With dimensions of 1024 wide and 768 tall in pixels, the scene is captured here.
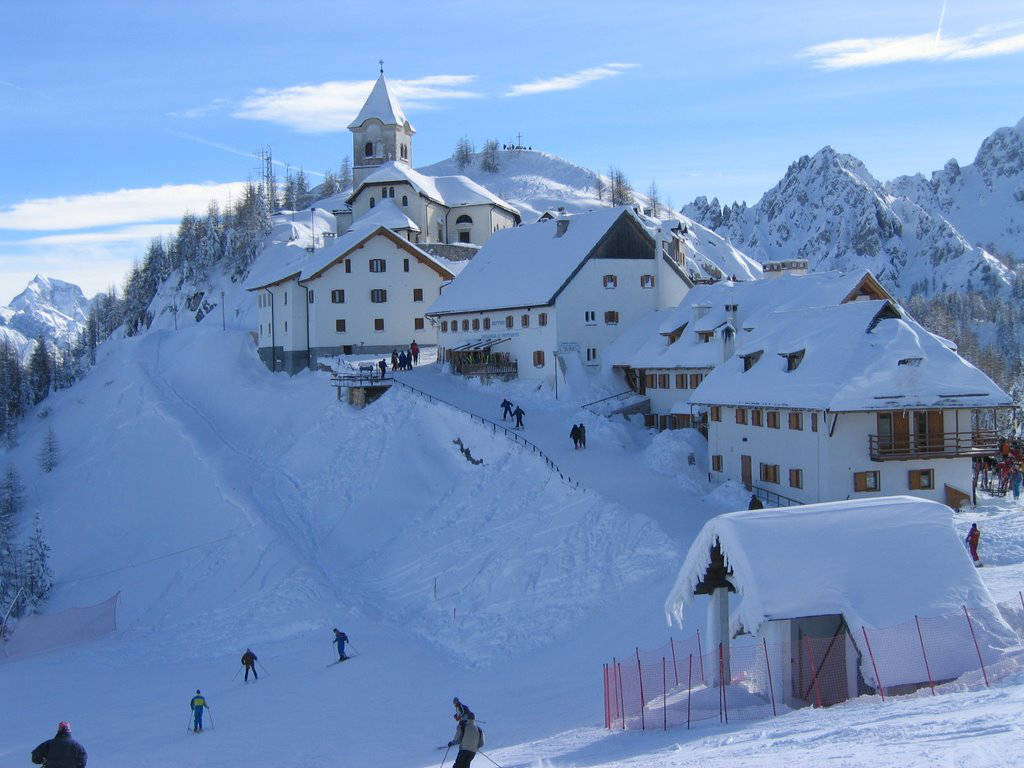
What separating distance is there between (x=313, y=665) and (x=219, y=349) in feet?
176

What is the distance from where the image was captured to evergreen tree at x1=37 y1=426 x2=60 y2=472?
7050cm

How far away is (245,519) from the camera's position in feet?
157

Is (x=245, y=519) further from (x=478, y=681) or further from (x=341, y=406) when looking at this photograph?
(x=478, y=681)

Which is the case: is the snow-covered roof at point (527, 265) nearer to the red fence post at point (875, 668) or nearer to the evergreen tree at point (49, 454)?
the evergreen tree at point (49, 454)

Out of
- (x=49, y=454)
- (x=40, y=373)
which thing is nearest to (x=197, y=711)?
(x=49, y=454)

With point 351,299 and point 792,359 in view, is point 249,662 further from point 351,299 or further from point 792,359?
point 351,299

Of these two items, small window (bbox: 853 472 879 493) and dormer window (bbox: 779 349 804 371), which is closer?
small window (bbox: 853 472 879 493)

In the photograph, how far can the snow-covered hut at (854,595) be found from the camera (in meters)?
19.6

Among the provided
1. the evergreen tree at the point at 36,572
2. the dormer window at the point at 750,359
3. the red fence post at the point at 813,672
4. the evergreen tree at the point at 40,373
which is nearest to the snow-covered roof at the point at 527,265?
the dormer window at the point at 750,359

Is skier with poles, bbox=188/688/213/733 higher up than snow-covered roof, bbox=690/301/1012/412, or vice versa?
snow-covered roof, bbox=690/301/1012/412

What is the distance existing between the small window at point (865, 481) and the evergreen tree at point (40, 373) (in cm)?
10454

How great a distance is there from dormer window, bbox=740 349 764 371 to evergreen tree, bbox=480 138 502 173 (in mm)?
122729

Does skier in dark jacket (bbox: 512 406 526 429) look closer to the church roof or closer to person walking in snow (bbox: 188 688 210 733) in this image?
person walking in snow (bbox: 188 688 210 733)

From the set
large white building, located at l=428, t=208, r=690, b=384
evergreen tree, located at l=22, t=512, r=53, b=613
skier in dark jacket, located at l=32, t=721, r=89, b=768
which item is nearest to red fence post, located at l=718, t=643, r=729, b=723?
skier in dark jacket, located at l=32, t=721, r=89, b=768
